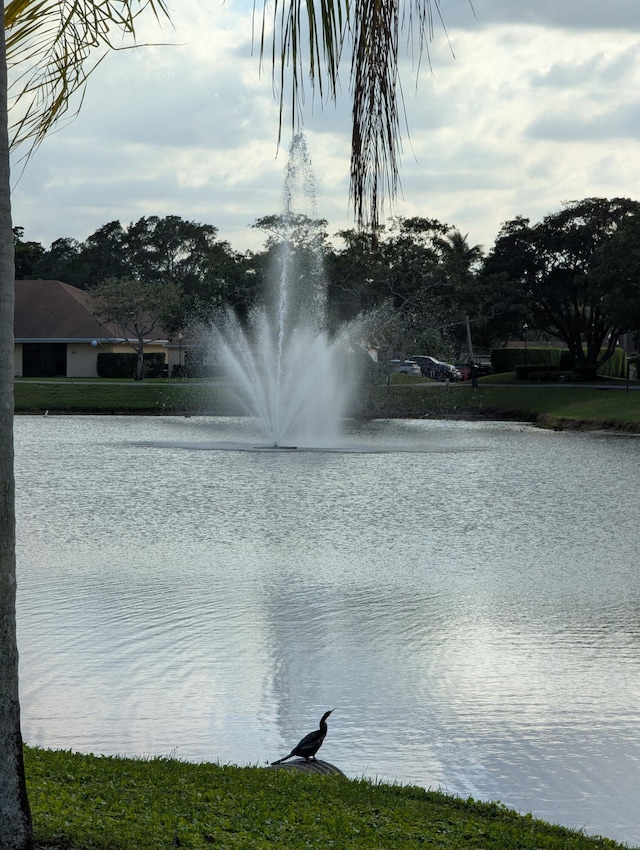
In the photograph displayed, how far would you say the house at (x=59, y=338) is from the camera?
65.0m

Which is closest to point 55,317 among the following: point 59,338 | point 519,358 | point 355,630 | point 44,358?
point 59,338

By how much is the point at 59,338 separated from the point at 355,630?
56829 millimetres

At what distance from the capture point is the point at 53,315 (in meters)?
66.2

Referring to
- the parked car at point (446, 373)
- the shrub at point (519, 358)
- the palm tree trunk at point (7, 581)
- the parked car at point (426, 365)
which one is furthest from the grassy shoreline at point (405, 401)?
the palm tree trunk at point (7, 581)

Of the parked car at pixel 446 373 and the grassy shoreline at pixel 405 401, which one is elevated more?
the parked car at pixel 446 373

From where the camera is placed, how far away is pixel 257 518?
55.5 feet

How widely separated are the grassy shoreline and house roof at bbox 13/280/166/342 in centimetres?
900

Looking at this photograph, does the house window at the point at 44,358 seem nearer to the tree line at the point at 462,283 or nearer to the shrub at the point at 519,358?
the tree line at the point at 462,283

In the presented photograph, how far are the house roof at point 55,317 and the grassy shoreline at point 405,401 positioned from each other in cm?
900

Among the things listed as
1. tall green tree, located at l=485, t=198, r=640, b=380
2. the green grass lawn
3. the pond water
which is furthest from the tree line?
the green grass lawn

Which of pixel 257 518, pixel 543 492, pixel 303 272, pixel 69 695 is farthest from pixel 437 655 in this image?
pixel 303 272

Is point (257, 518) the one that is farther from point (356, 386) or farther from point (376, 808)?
point (356, 386)

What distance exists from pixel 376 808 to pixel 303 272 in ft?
164

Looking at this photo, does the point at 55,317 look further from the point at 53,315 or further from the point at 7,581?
the point at 7,581
